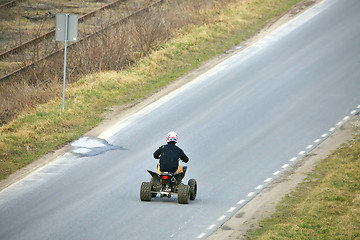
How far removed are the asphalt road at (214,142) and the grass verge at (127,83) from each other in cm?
116

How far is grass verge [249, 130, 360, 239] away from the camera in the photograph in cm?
1247

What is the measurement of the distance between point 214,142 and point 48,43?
44.1ft

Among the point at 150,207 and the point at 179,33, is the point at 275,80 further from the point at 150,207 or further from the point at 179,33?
the point at 150,207

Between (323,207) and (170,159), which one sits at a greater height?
(170,159)

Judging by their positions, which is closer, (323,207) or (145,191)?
(323,207)

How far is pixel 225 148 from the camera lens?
19.0 metres

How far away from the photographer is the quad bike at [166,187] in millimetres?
14336

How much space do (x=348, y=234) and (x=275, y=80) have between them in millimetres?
13416

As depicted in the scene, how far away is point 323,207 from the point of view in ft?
46.1

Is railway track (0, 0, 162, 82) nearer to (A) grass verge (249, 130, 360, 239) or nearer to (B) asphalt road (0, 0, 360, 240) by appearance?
(B) asphalt road (0, 0, 360, 240)

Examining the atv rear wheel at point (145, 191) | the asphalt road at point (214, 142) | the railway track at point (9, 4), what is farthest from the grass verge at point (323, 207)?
the railway track at point (9, 4)

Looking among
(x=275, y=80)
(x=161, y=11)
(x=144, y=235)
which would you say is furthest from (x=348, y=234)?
(x=161, y=11)

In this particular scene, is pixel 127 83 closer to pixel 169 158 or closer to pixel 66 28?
pixel 66 28

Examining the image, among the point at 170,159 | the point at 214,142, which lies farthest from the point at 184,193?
the point at 214,142
